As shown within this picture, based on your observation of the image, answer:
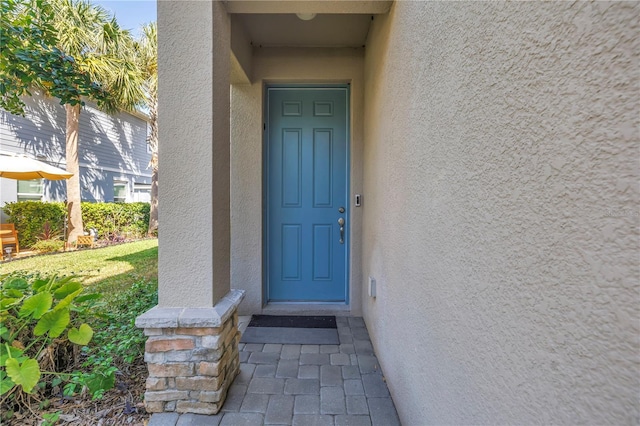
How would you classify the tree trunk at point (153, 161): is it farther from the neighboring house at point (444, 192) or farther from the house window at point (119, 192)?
the neighboring house at point (444, 192)

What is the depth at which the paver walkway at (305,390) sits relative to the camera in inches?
66.5

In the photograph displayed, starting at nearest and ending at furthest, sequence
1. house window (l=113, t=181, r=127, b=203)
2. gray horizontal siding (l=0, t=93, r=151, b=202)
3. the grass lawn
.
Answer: the grass lawn < gray horizontal siding (l=0, t=93, r=151, b=202) < house window (l=113, t=181, r=127, b=203)

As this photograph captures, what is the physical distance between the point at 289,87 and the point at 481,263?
3.12 meters

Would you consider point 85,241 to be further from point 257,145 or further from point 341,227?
point 341,227

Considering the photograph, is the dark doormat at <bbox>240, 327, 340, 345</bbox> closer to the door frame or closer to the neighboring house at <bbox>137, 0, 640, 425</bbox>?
the neighboring house at <bbox>137, 0, 640, 425</bbox>

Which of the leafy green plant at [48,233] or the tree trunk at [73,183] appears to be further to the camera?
the tree trunk at [73,183]

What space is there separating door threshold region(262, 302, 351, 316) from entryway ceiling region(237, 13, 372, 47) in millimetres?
2961

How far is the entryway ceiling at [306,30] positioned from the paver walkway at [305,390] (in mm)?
3059

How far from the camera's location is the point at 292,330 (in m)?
2.85

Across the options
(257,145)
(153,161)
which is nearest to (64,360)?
(257,145)

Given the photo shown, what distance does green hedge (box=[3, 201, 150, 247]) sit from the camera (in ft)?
21.7

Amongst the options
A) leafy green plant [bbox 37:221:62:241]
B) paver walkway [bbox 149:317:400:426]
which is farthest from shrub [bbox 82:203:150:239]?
paver walkway [bbox 149:317:400:426]

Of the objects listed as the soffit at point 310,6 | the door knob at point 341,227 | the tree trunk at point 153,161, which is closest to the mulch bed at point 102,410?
the door knob at point 341,227

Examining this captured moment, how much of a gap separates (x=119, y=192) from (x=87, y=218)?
301 cm
